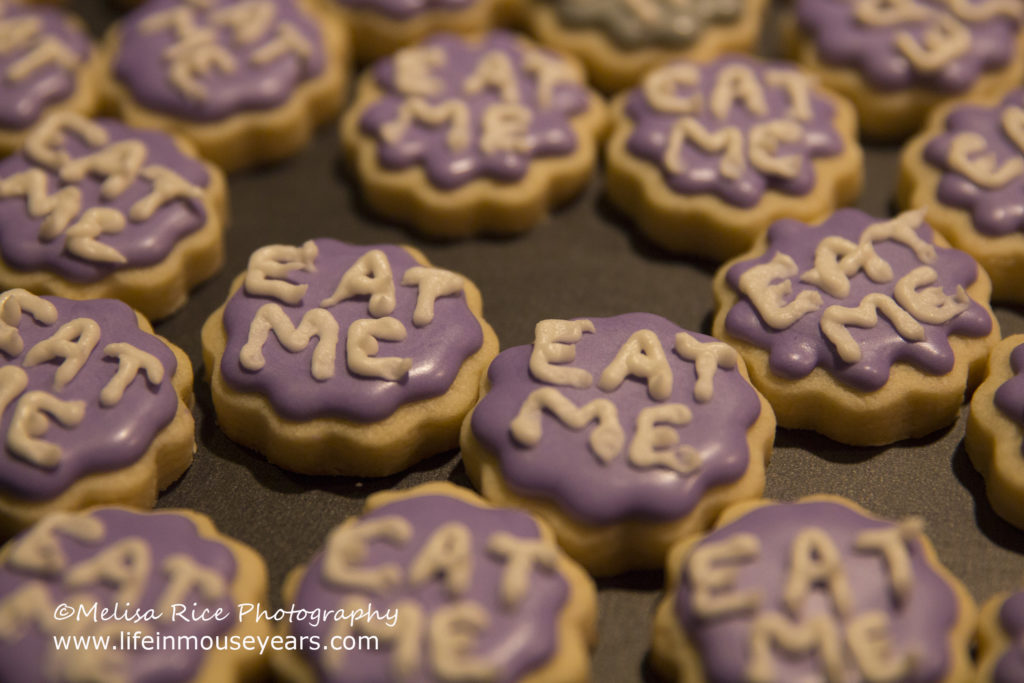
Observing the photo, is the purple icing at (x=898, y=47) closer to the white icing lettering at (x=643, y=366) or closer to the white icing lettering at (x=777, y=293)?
the white icing lettering at (x=777, y=293)

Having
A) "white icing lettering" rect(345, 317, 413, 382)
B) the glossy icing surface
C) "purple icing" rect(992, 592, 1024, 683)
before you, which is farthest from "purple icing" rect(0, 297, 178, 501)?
"purple icing" rect(992, 592, 1024, 683)

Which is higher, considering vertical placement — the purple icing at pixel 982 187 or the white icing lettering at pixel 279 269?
the purple icing at pixel 982 187

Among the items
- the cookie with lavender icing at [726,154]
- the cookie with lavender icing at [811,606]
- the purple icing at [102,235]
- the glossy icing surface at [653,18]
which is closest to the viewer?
the cookie with lavender icing at [811,606]

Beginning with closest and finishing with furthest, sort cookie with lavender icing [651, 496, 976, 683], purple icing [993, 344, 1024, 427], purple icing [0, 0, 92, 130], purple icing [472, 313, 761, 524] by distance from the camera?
cookie with lavender icing [651, 496, 976, 683]
purple icing [472, 313, 761, 524]
purple icing [993, 344, 1024, 427]
purple icing [0, 0, 92, 130]

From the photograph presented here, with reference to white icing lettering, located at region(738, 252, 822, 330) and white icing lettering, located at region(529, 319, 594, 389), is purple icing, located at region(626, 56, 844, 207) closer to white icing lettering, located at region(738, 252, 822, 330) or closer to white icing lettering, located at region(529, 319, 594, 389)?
white icing lettering, located at region(738, 252, 822, 330)

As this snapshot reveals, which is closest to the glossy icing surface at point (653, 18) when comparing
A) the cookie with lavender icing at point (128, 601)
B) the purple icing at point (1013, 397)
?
the purple icing at point (1013, 397)

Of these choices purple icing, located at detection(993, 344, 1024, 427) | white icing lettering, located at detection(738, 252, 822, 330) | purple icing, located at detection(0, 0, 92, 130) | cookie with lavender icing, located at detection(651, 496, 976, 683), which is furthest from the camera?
purple icing, located at detection(0, 0, 92, 130)
